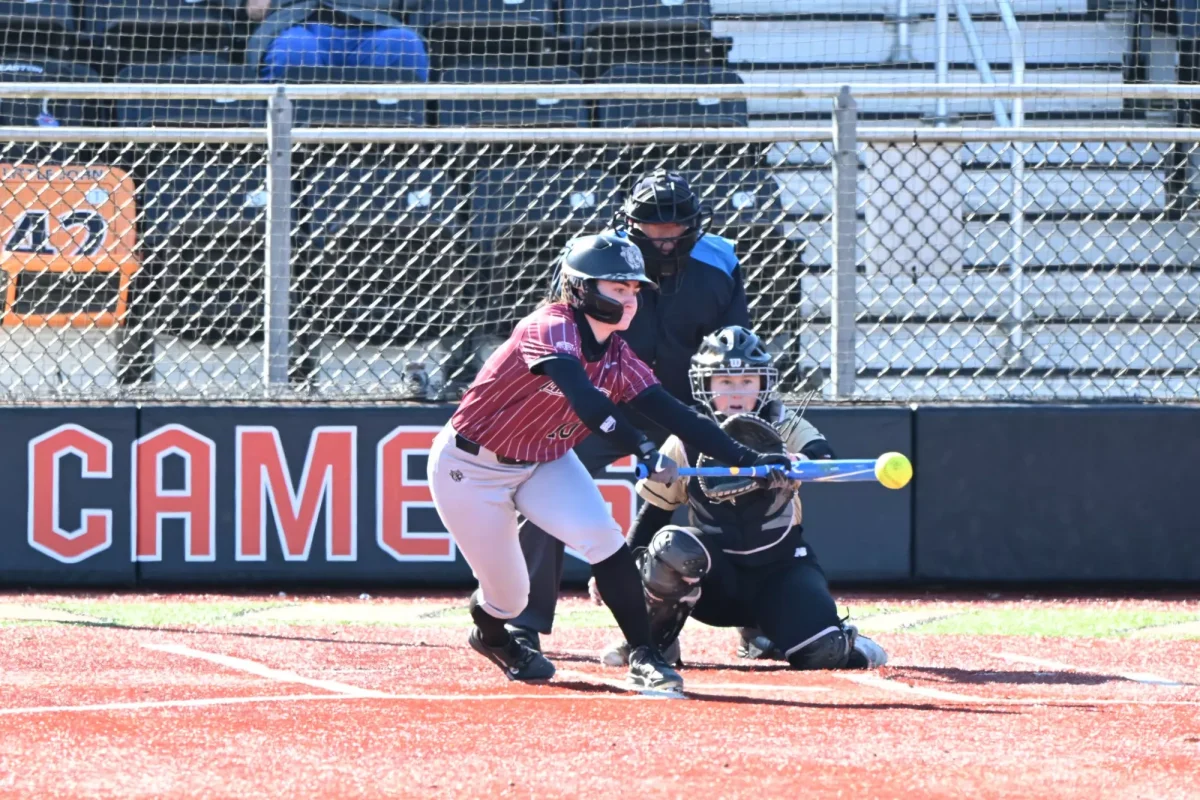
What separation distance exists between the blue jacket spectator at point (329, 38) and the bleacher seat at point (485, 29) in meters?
0.18

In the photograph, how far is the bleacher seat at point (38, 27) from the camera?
9688 mm

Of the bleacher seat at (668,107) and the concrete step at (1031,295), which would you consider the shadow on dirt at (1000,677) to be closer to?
the concrete step at (1031,295)

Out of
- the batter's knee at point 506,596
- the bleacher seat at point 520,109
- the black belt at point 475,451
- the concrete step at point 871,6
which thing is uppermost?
the concrete step at point 871,6

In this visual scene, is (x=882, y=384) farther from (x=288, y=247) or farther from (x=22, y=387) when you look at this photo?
(x=22, y=387)

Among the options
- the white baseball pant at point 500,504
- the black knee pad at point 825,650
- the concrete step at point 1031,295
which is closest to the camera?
the white baseball pant at point 500,504

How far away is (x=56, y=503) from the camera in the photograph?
25.6 feet

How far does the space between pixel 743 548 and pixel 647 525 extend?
389 mm

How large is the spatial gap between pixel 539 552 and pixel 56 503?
3088 mm

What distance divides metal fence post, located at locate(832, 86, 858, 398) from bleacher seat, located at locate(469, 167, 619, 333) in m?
1.09

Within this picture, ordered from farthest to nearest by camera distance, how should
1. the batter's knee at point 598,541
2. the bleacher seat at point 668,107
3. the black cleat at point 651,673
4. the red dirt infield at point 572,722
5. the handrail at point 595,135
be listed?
the bleacher seat at point 668,107 → the handrail at point 595,135 → the batter's knee at point 598,541 → the black cleat at point 651,673 → the red dirt infield at point 572,722

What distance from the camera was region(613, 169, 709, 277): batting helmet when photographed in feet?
19.5

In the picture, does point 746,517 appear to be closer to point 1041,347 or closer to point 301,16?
point 1041,347

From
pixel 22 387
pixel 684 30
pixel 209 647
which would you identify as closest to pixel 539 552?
pixel 209 647

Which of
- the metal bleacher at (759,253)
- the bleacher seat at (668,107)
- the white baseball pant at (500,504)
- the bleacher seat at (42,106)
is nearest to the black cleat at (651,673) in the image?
the white baseball pant at (500,504)
